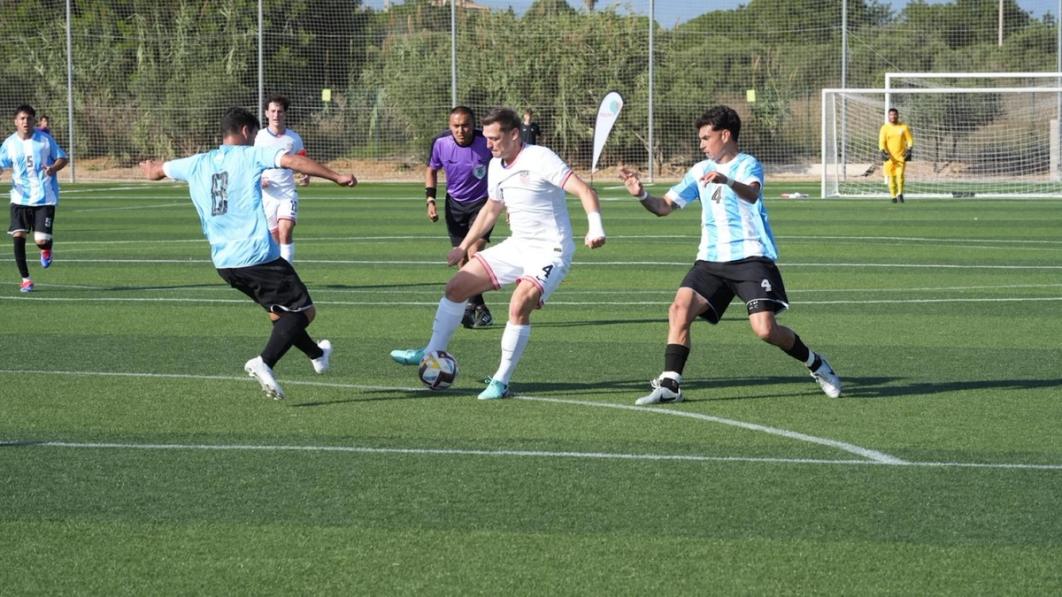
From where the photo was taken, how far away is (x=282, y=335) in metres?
9.41

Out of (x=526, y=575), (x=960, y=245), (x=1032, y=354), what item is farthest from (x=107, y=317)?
(x=960, y=245)

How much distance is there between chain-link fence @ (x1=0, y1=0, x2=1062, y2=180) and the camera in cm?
4378

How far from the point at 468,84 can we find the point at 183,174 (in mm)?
Result: 35066

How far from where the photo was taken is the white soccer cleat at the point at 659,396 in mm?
9258

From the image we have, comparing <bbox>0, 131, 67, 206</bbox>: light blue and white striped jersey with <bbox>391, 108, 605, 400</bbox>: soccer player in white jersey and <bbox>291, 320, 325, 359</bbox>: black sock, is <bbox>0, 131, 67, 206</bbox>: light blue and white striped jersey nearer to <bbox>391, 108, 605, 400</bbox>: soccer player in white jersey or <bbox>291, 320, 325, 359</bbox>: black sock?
<bbox>291, 320, 325, 359</bbox>: black sock

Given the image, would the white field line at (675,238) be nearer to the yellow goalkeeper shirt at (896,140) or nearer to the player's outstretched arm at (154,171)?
the yellow goalkeeper shirt at (896,140)

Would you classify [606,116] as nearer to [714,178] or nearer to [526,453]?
[714,178]

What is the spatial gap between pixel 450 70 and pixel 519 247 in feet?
115

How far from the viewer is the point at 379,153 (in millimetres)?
45406

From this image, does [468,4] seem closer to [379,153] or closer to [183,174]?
[379,153]

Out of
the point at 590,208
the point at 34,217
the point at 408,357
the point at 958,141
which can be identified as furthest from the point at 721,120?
the point at 958,141

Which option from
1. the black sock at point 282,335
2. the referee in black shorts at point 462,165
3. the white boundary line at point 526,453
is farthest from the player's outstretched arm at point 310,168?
the referee in black shorts at point 462,165

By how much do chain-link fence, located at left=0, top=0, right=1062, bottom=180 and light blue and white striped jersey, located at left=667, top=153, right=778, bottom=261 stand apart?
3308cm

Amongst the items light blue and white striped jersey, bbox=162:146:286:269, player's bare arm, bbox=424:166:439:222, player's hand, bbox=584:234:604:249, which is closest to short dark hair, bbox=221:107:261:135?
light blue and white striped jersey, bbox=162:146:286:269
